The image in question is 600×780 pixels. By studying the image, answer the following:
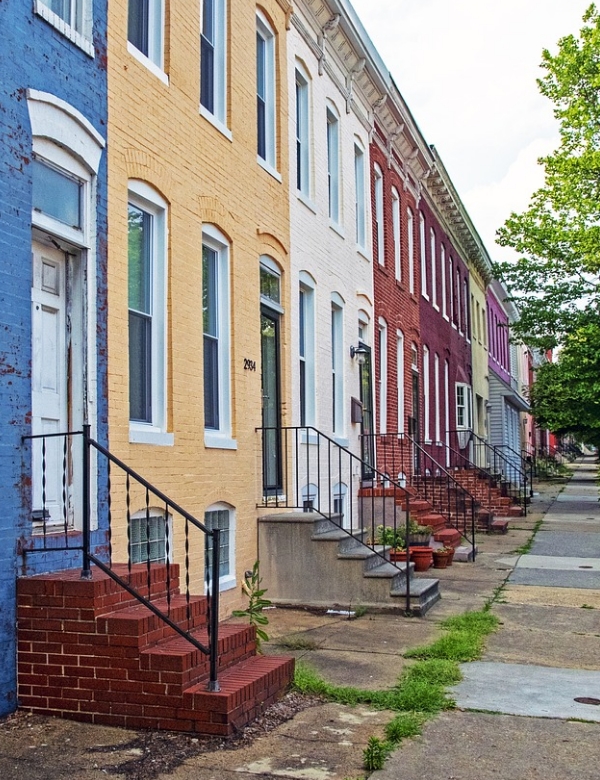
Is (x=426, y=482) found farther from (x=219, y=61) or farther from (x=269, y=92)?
(x=219, y=61)

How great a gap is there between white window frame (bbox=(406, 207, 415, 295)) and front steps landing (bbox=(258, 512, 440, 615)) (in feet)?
34.6

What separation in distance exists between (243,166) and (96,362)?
4290 mm

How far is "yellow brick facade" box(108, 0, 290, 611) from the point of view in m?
7.55

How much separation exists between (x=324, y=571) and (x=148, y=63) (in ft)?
18.1

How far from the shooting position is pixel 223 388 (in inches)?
389

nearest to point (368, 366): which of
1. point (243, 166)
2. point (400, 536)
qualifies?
point (400, 536)

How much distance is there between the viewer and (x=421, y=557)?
12.4 metres

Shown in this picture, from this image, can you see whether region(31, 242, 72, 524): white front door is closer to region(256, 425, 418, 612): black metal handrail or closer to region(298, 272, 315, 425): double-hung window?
region(256, 425, 418, 612): black metal handrail

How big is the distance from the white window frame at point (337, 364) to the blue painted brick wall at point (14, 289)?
7903 millimetres

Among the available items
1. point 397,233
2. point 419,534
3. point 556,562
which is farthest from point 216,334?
point 397,233

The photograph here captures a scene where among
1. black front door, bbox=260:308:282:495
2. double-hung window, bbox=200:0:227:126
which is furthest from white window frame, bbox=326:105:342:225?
double-hung window, bbox=200:0:227:126

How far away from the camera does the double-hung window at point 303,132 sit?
12.9 meters

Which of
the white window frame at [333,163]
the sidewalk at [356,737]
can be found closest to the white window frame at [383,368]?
the white window frame at [333,163]

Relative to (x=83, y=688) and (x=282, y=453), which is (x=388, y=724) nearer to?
(x=83, y=688)
